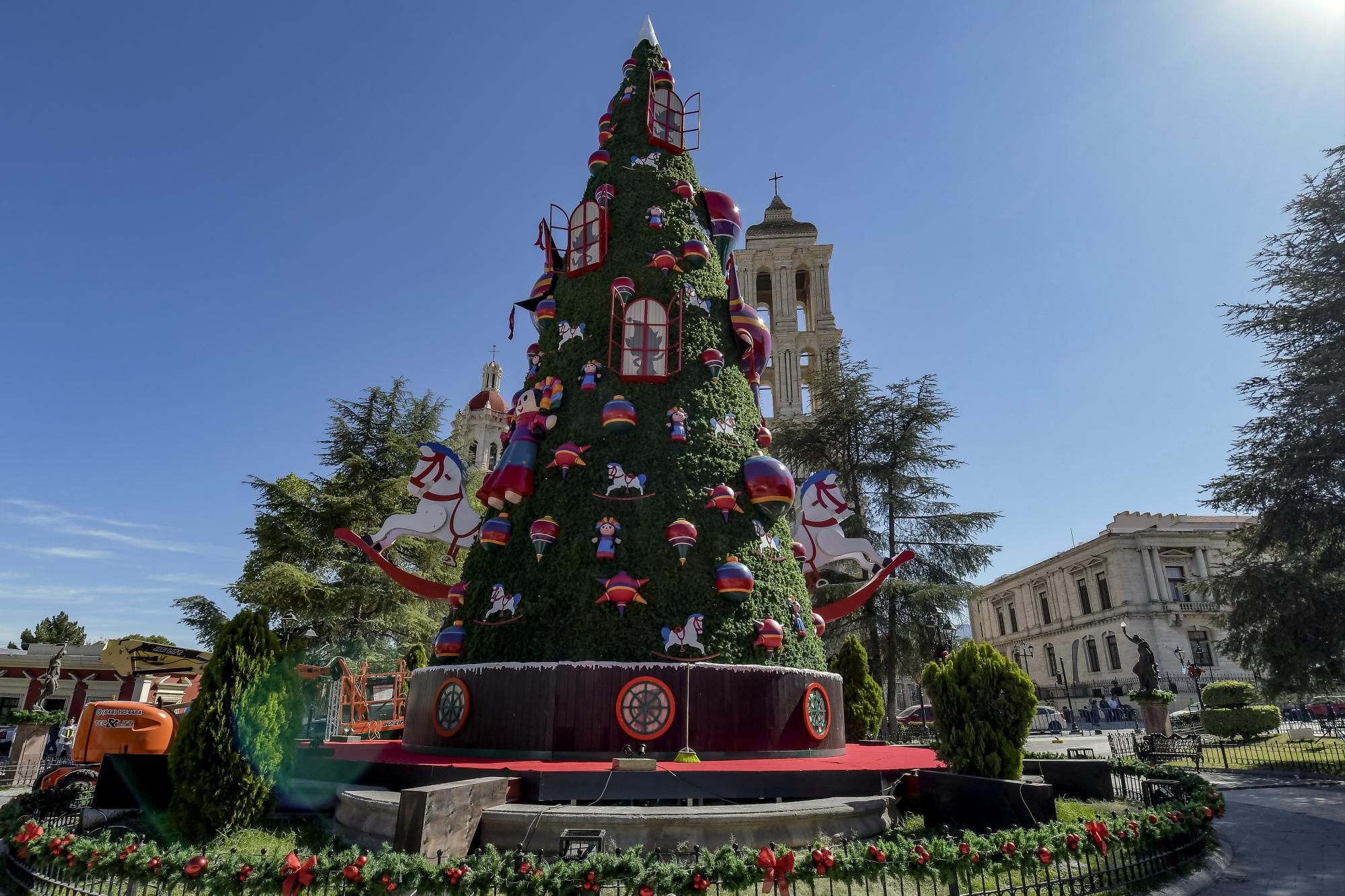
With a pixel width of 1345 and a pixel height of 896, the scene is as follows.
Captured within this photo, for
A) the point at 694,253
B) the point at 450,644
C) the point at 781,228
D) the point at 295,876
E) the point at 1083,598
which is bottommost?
the point at 295,876

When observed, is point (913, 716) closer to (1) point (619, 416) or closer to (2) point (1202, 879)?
(1) point (619, 416)

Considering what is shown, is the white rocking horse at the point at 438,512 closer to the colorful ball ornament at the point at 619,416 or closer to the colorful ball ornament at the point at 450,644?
the colorful ball ornament at the point at 619,416

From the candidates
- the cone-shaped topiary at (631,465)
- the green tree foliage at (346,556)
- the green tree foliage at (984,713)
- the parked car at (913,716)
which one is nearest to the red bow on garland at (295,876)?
the cone-shaped topiary at (631,465)

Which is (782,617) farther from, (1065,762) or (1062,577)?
(1062,577)

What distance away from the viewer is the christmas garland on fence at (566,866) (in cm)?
651

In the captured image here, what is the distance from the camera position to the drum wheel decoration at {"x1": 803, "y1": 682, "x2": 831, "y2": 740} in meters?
13.3

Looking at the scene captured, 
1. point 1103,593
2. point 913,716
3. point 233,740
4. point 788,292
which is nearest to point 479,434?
point 788,292

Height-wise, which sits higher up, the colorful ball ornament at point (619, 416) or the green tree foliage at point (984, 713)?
the colorful ball ornament at point (619, 416)

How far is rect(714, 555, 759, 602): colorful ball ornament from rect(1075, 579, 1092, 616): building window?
6201 cm

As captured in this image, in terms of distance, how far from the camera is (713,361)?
51.9 ft

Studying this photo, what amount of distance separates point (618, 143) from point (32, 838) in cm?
1647

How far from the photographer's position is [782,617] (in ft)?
45.5

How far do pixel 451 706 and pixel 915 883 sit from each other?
27.5 feet

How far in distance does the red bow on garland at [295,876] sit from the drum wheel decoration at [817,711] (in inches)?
345
